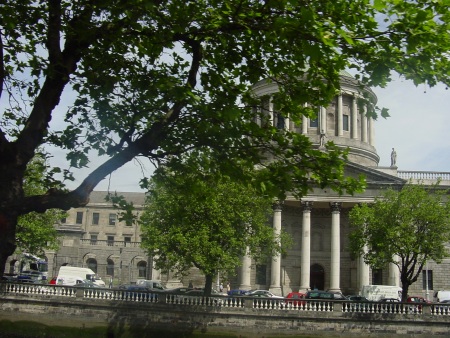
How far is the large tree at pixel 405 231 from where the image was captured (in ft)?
120

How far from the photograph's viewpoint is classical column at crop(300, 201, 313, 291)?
55.4 meters

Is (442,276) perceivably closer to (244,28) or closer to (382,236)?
(382,236)

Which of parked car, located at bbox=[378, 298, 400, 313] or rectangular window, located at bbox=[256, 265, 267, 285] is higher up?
rectangular window, located at bbox=[256, 265, 267, 285]

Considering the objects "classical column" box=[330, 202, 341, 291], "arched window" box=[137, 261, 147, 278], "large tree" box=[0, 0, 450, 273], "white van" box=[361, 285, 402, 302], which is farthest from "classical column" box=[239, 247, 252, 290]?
"large tree" box=[0, 0, 450, 273]

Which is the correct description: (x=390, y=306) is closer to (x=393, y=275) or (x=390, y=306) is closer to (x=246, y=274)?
(x=393, y=275)

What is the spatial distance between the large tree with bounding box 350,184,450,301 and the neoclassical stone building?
7.60 metres

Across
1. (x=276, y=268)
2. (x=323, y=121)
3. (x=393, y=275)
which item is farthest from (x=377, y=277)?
(x=323, y=121)

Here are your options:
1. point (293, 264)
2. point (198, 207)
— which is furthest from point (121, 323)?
point (293, 264)

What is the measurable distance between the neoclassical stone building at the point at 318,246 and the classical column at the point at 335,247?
0.09 metres

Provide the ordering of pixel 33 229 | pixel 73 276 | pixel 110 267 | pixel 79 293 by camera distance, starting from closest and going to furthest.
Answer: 1. pixel 79 293
2. pixel 33 229
3. pixel 73 276
4. pixel 110 267

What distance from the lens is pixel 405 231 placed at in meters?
37.1

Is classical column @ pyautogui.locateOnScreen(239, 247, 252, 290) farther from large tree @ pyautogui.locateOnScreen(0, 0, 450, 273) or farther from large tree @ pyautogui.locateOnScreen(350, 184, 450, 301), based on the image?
large tree @ pyautogui.locateOnScreen(0, 0, 450, 273)

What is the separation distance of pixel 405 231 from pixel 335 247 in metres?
19.5

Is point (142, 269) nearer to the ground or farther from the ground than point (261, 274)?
farther from the ground
